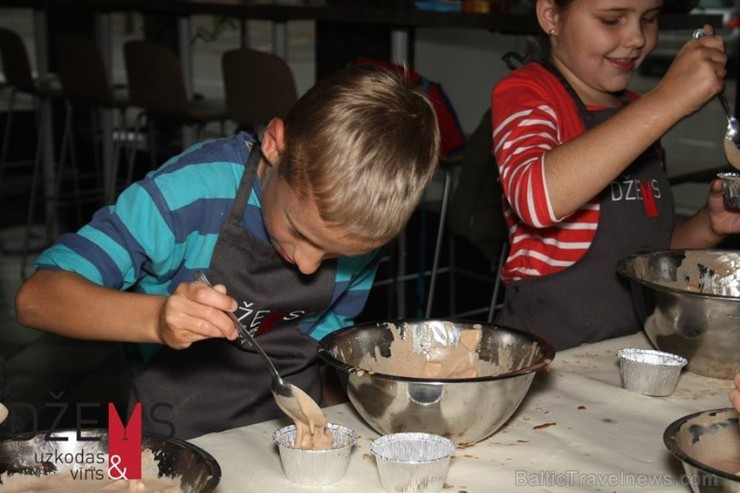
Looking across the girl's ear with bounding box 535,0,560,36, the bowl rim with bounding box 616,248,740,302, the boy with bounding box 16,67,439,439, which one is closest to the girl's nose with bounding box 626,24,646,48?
the girl's ear with bounding box 535,0,560,36

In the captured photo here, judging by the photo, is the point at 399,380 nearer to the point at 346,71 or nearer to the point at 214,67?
the point at 346,71

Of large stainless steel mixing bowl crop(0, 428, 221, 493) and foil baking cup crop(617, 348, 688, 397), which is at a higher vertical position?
large stainless steel mixing bowl crop(0, 428, 221, 493)

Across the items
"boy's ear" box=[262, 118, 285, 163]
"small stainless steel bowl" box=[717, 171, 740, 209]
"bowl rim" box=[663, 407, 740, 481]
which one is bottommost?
"bowl rim" box=[663, 407, 740, 481]

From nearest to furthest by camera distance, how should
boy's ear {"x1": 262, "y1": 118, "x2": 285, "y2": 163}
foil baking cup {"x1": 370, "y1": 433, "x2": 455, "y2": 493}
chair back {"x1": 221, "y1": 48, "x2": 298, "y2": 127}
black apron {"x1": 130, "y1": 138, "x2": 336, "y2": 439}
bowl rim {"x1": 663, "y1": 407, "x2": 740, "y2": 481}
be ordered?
bowl rim {"x1": 663, "y1": 407, "x2": 740, "y2": 481}
foil baking cup {"x1": 370, "y1": 433, "x2": 455, "y2": 493}
boy's ear {"x1": 262, "y1": 118, "x2": 285, "y2": 163}
black apron {"x1": 130, "y1": 138, "x2": 336, "y2": 439}
chair back {"x1": 221, "y1": 48, "x2": 298, "y2": 127}

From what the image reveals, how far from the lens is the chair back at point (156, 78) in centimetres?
424

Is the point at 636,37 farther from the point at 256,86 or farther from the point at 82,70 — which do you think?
the point at 82,70

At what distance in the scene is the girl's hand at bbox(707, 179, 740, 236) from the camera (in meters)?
1.87

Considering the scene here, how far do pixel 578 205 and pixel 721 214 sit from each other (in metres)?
0.44

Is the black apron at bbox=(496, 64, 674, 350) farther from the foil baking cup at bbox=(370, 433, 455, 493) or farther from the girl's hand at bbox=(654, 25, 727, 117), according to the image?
the foil baking cup at bbox=(370, 433, 455, 493)

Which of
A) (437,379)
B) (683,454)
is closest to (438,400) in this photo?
(437,379)

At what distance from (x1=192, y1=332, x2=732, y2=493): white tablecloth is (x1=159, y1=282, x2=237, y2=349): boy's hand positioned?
0.15m

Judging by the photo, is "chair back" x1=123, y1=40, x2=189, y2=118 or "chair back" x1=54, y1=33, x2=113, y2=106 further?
"chair back" x1=54, y1=33, x2=113, y2=106

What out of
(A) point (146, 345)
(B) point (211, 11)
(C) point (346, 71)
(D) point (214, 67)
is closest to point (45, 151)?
(B) point (211, 11)

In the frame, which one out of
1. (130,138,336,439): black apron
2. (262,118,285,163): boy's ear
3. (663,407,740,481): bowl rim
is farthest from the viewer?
(130,138,336,439): black apron
